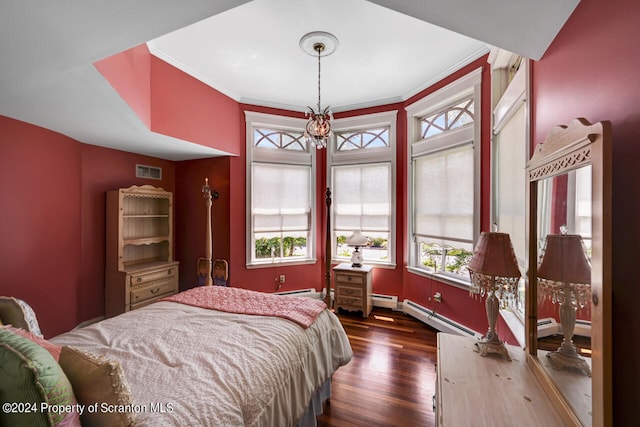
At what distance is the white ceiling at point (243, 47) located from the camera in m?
1.16

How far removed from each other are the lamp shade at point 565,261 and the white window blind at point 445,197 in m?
1.96

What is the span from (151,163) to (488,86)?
175 inches

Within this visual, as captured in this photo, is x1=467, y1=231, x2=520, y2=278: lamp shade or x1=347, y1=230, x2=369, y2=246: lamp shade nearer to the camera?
x1=467, y1=231, x2=520, y2=278: lamp shade

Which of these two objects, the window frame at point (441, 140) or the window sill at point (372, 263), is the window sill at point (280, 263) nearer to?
the window sill at point (372, 263)

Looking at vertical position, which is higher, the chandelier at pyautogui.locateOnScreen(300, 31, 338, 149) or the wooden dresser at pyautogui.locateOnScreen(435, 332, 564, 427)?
the chandelier at pyautogui.locateOnScreen(300, 31, 338, 149)

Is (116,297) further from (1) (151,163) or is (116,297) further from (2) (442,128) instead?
(2) (442,128)

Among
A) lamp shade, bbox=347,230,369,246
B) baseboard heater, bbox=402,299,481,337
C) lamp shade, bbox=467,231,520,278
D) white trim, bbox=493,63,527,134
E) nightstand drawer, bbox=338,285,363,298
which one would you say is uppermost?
white trim, bbox=493,63,527,134

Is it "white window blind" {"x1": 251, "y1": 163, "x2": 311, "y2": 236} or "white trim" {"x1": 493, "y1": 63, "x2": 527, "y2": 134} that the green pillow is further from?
"white window blind" {"x1": 251, "y1": 163, "x2": 311, "y2": 236}

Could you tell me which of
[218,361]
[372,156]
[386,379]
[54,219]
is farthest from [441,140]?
[54,219]

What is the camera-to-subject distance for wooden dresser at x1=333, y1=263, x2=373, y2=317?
11.9 feet

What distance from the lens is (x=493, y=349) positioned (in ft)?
4.34

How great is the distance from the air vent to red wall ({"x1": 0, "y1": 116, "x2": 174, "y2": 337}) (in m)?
0.09

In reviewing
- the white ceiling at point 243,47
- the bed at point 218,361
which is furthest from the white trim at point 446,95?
the bed at point 218,361

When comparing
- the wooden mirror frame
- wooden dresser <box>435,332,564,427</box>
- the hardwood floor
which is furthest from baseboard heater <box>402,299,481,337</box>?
the wooden mirror frame
